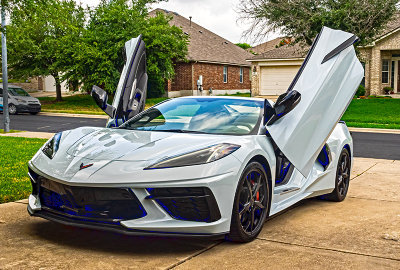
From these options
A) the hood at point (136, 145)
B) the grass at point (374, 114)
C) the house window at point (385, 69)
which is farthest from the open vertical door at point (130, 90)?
the house window at point (385, 69)

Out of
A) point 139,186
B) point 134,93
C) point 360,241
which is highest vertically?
point 134,93

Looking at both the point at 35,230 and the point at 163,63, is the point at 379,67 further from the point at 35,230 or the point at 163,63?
the point at 35,230

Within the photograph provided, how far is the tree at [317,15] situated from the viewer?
2430 cm

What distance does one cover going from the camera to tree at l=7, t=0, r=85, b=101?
97.1ft

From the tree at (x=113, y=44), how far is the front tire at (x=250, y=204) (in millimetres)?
24453

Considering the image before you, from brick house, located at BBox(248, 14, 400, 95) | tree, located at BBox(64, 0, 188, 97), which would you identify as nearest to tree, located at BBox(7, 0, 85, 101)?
tree, located at BBox(64, 0, 188, 97)

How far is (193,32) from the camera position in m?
43.1

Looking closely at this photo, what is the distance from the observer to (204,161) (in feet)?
13.5

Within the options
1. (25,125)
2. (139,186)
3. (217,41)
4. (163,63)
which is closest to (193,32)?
(217,41)

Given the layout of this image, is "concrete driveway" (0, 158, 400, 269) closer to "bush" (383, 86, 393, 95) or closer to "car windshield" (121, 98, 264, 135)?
"car windshield" (121, 98, 264, 135)

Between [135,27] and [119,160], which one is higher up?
[135,27]

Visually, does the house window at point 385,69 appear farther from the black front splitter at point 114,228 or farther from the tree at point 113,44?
the black front splitter at point 114,228

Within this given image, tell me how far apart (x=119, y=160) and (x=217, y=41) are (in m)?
43.8

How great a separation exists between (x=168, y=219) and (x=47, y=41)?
28.5 metres
